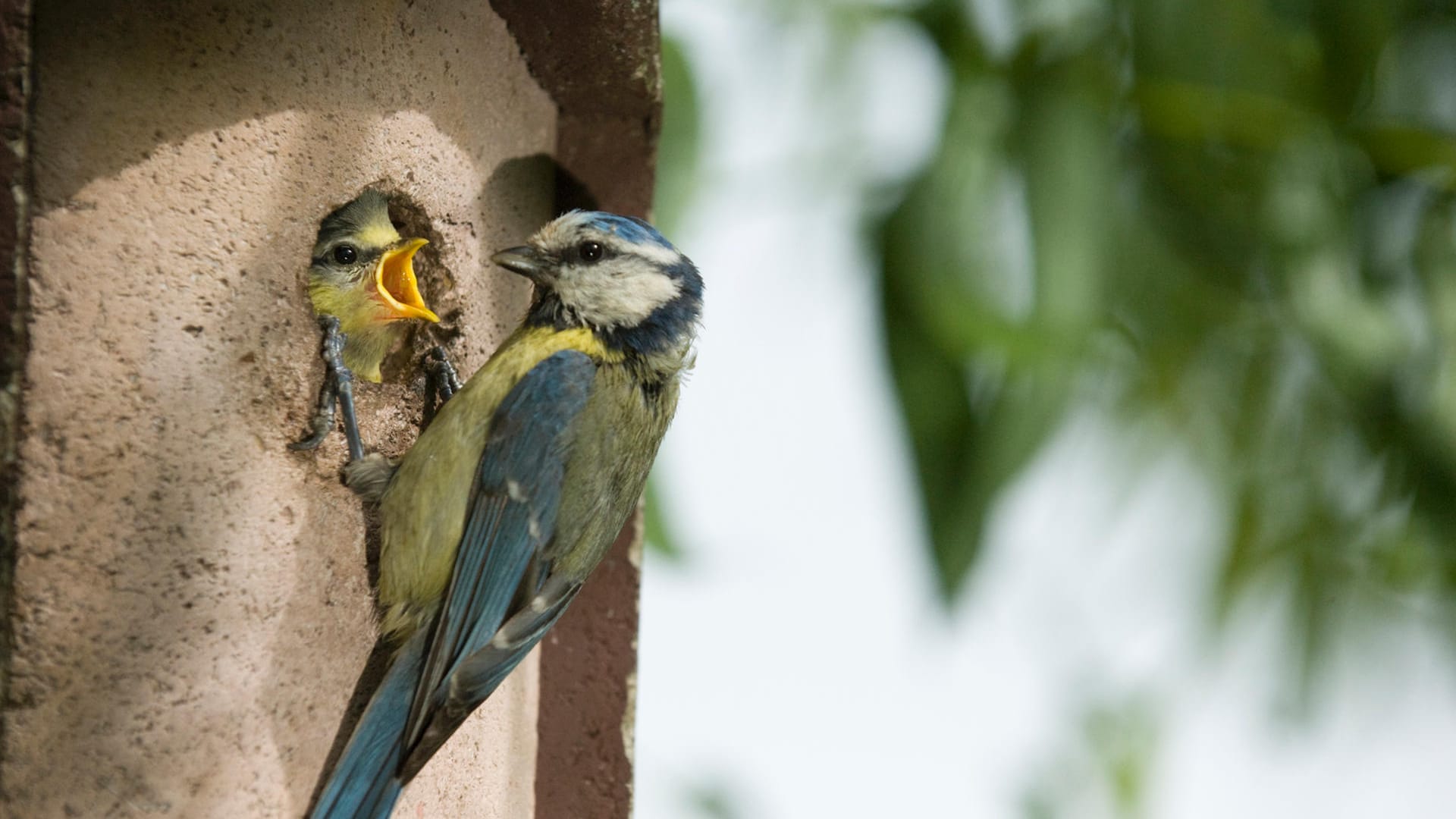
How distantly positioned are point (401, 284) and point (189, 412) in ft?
0.96

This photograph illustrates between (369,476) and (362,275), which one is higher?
(362,275)

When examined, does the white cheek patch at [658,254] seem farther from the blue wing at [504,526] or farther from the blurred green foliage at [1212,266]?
the blurred green foliage at [1212,266]

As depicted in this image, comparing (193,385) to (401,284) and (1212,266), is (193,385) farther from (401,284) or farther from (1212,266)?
(1212,266)

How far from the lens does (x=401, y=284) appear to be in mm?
1281

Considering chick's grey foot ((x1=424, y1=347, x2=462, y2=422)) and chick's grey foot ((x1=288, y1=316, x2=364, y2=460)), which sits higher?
chick's grey foot ((x1=288, y1=316, x2=364, y2=460))

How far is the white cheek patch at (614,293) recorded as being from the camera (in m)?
1.35

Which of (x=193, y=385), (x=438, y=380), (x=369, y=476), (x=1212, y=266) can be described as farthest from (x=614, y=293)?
(x=1212, y=266)

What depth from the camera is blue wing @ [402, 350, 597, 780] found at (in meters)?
1.12

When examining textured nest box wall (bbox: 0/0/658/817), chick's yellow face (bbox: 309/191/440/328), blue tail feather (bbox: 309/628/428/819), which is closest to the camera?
textured nest box wall (bbox: 0/0/658/817)

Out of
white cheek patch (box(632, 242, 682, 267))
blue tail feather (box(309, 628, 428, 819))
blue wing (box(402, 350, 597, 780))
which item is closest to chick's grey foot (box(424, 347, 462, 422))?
blue wing (box(402, 350, 597, 780))

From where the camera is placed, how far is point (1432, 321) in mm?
2555

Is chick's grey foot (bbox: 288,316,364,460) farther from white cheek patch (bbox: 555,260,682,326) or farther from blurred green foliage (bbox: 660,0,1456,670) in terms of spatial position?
blurred green foliage (bbox: 660,0,1456,670)

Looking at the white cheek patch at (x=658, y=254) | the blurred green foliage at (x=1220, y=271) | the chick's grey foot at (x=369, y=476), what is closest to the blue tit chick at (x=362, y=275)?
the chick's grey foot at (x=369, y=476)

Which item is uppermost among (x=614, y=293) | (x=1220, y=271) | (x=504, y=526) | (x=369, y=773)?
(x=614, y=293)
